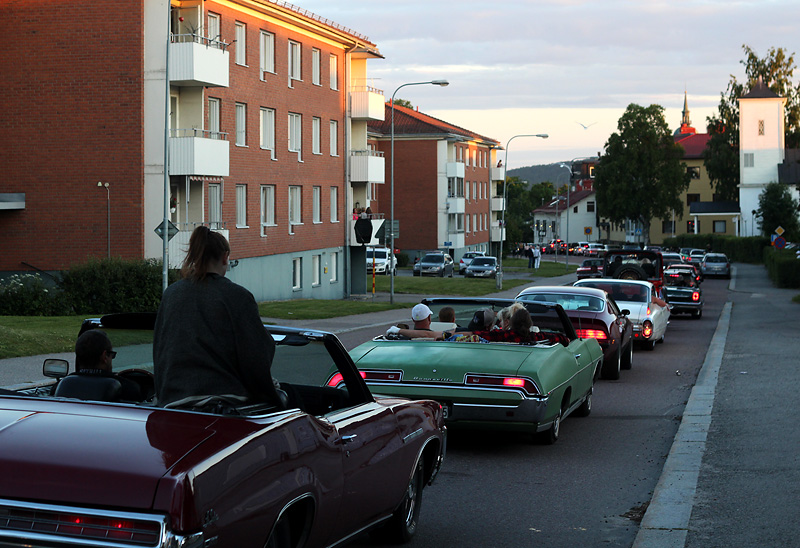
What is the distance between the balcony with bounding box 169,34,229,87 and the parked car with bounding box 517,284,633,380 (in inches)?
790

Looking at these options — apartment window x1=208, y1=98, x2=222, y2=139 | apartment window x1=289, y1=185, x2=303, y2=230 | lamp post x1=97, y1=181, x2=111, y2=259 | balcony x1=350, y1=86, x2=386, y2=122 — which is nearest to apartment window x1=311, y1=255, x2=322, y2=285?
apartment window x1=289, y1=185, x2=303, y2=230

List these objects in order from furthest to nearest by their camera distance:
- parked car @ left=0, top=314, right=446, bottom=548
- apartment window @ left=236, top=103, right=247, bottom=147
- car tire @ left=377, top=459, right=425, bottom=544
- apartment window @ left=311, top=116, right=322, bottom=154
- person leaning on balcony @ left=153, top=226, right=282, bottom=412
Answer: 1. apartment window @ left=311, top=116, right=322, bottom=154
2. apartment window @ left=236, top=103, right=247, bottom=147
3. car tire @ left=377, top=459, right=425, bottom=544
4. person leaning on balcony @ left=153, top=226, right=282, bottom=412
5. parked car @ left=0, top=314, right=446, bottom=548

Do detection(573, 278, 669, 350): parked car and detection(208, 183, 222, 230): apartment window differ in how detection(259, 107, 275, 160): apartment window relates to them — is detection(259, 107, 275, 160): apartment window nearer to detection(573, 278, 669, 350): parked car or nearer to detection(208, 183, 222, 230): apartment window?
detection(208, 183, 222, 230): apartment window

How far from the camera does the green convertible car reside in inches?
343

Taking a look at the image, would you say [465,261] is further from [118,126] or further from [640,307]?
[640,307]

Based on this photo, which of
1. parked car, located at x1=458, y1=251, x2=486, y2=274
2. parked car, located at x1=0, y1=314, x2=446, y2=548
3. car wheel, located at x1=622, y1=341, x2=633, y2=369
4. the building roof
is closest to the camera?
parked car, located at x1=0, y1=314, x2=446, y2=548

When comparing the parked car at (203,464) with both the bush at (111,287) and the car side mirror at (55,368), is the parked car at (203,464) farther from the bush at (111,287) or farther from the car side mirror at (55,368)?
the bush at (111,287)

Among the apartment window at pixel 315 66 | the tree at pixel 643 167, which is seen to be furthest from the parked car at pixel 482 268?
the tree at pixel 643 167

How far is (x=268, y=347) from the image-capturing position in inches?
182

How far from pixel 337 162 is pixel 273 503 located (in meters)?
44.2

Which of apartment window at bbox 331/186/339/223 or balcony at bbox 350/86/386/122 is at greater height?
balcony at bbox 350/86/386/122

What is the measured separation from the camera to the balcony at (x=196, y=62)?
109 feet

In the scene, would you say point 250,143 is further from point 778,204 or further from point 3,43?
point 778,204

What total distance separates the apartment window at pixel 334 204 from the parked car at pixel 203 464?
42307 mm
